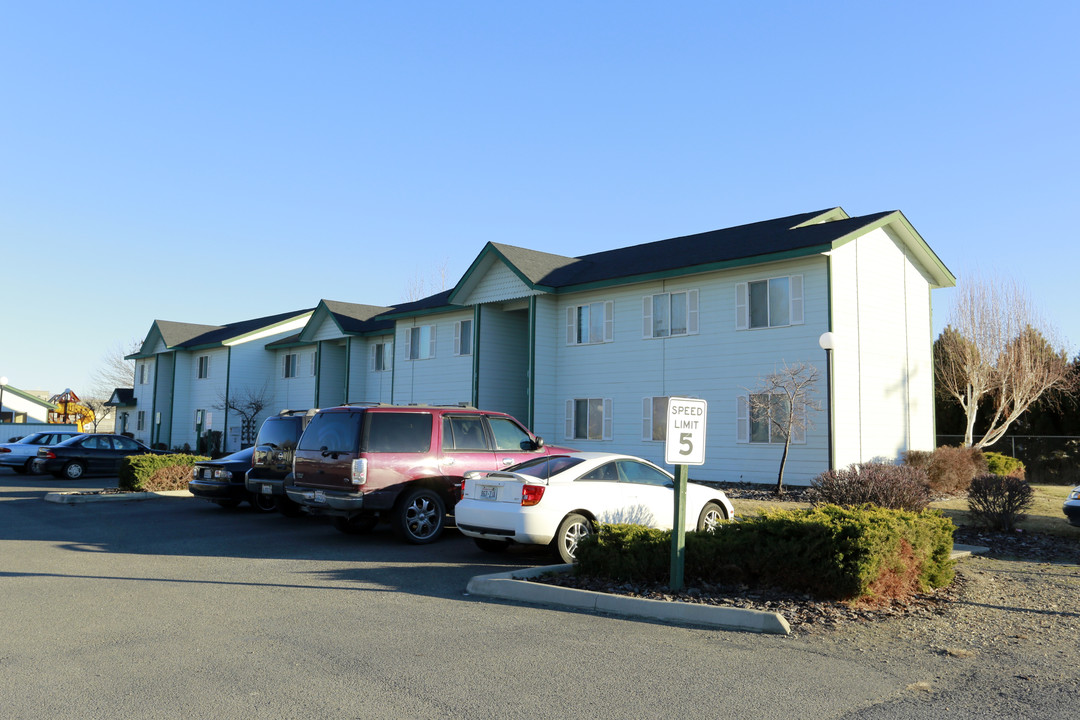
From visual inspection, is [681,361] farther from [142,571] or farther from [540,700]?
[540,700]

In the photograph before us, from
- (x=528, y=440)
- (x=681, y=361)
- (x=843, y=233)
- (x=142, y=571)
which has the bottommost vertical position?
(x=142, y=571)

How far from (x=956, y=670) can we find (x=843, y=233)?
1709 cm

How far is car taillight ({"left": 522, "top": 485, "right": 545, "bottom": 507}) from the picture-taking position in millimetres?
10336

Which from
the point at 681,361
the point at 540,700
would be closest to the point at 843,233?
the point at 681,361

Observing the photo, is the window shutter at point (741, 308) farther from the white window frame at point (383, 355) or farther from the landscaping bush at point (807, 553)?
the white window frame at point (383, 355)

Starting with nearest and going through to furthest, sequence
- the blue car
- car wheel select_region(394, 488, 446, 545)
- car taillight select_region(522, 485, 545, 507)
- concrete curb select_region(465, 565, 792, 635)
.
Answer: concrete curb select_region(465, 565, 792, 635) < car taillight select_region(522, 485, 545, 507) < car wheel select_region(394, 488, 446, 545) < the blue car

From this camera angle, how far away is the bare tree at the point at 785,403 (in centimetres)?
2127

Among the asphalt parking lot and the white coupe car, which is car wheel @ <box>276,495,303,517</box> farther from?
the white coupe car

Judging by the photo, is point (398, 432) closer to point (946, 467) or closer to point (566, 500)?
point (566, 500)

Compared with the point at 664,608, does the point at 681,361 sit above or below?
above

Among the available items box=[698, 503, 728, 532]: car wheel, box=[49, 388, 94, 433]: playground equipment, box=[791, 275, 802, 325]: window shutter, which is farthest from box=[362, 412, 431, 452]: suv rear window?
box=[49, 388, 94, 433]: playground equipment

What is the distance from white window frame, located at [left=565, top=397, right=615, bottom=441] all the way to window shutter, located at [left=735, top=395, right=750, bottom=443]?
4.39 meters

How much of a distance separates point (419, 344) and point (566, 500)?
2394cm

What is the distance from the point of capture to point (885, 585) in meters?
8.31
